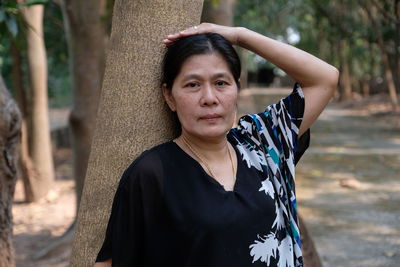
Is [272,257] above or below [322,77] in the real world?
below

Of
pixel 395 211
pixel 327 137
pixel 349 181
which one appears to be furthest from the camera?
pixel 327 137

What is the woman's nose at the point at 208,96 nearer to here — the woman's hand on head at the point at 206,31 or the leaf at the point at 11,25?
the woman's hand on head at the point at 206,31

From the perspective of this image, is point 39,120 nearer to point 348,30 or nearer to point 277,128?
point 277,128

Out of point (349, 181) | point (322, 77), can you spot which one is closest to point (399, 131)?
point (349, 181)

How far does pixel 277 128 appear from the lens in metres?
2.07

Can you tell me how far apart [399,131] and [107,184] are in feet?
35.6

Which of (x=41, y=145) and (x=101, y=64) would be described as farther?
(x=41, y=145)

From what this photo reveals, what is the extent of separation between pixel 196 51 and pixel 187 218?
527mm

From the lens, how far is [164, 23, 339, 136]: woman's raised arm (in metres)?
2.05

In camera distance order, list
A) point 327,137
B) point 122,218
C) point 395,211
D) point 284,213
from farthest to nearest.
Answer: point 327,137, point 395,211, point 284,213, point 122,218

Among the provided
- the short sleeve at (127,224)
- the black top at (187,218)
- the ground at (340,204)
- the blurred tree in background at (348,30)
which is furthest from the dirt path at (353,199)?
the blurred tree in background at (348,30)

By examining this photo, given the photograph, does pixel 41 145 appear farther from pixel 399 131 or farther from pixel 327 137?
pixel 399 131

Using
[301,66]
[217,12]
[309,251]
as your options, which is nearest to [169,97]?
[301,66]

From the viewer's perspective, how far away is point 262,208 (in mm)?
1791
